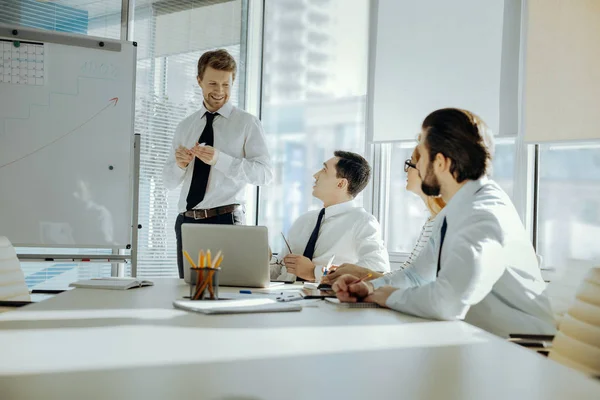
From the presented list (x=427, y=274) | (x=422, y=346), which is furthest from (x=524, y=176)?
(x=422, y=346)

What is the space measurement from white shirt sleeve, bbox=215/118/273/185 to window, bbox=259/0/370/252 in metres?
0.97

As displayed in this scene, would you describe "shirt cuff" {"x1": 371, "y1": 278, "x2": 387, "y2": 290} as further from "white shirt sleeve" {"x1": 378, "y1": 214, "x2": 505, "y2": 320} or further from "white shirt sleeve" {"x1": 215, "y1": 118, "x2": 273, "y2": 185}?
"white shirt sleeve" {"x1": 215, "y1": 118, "x2": 273, "y2": 185}

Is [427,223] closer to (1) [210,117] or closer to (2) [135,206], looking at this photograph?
(1) [210,117]

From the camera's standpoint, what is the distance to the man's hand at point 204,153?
3.67 m

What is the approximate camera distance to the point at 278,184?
5.09 m

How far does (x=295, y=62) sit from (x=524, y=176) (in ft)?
6.62

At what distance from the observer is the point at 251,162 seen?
3826 mm

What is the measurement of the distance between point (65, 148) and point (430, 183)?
8.75 ft

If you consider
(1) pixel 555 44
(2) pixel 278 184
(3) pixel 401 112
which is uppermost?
(1) pixel 555 44

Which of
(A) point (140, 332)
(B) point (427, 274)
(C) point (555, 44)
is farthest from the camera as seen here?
(C) point (555, 44)

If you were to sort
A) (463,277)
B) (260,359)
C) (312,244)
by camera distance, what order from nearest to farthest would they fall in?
(260,359), (463,277), (312,244)

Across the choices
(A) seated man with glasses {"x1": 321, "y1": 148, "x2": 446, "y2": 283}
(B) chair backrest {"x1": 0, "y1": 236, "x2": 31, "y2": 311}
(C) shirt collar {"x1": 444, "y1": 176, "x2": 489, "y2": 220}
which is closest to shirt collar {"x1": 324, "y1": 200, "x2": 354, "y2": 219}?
(A) seated man with glasses {"x1": 321, "y1": 148, "x2": 446, "y2": 283}

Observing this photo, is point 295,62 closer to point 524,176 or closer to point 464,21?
point 464,21

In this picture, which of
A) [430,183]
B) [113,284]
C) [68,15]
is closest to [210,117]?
[68,15]
